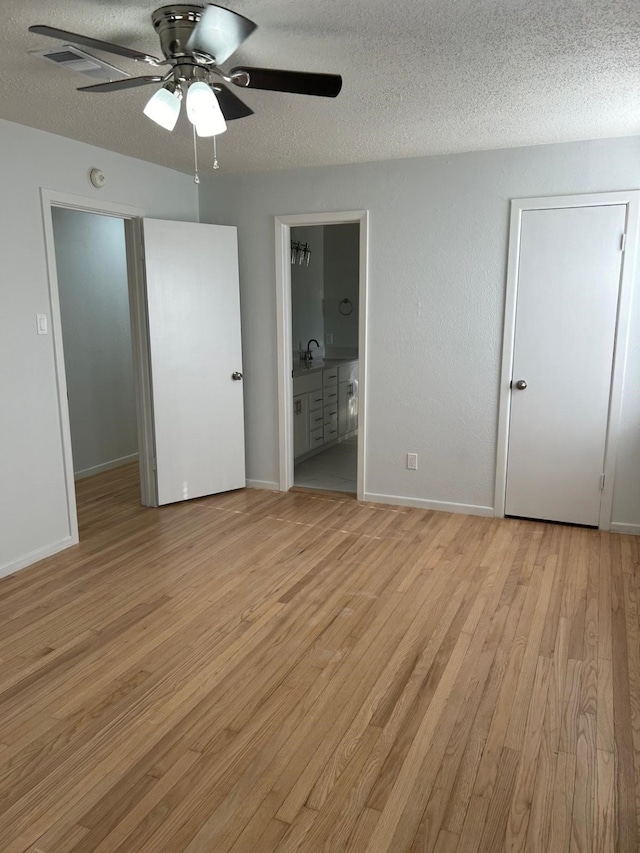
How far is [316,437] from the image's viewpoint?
5.88m

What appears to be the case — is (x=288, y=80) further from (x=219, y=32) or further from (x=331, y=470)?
(x=331, y=470)

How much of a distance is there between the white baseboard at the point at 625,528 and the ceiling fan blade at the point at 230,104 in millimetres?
3280

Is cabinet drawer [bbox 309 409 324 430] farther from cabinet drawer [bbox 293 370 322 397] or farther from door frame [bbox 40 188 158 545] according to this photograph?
door frame [bbox 40 188 158 545]

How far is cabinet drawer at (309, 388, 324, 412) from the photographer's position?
5.68 metres

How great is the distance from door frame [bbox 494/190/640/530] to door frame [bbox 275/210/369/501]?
99cm

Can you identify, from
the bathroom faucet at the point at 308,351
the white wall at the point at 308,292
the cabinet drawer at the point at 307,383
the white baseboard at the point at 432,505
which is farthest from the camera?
the white wall at the point at 308,292

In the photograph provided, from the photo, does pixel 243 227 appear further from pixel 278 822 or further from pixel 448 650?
pixel 278 822

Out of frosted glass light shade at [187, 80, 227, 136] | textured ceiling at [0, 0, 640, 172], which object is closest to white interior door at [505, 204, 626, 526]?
textured ceiling at [0, 0, 640, 172]

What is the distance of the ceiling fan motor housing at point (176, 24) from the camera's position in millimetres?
1969

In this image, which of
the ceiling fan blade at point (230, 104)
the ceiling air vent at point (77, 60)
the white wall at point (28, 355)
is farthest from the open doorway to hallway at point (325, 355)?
the ceiling air vent at point (77, 60)

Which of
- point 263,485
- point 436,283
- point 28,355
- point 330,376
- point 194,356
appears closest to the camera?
point 28,355

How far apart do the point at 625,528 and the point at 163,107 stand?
3574 millimetres

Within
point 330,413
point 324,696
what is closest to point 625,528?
point 324,696

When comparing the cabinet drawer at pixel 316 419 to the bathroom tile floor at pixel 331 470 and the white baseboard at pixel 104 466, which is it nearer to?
the bathroom tile floor at pixel 331 470
